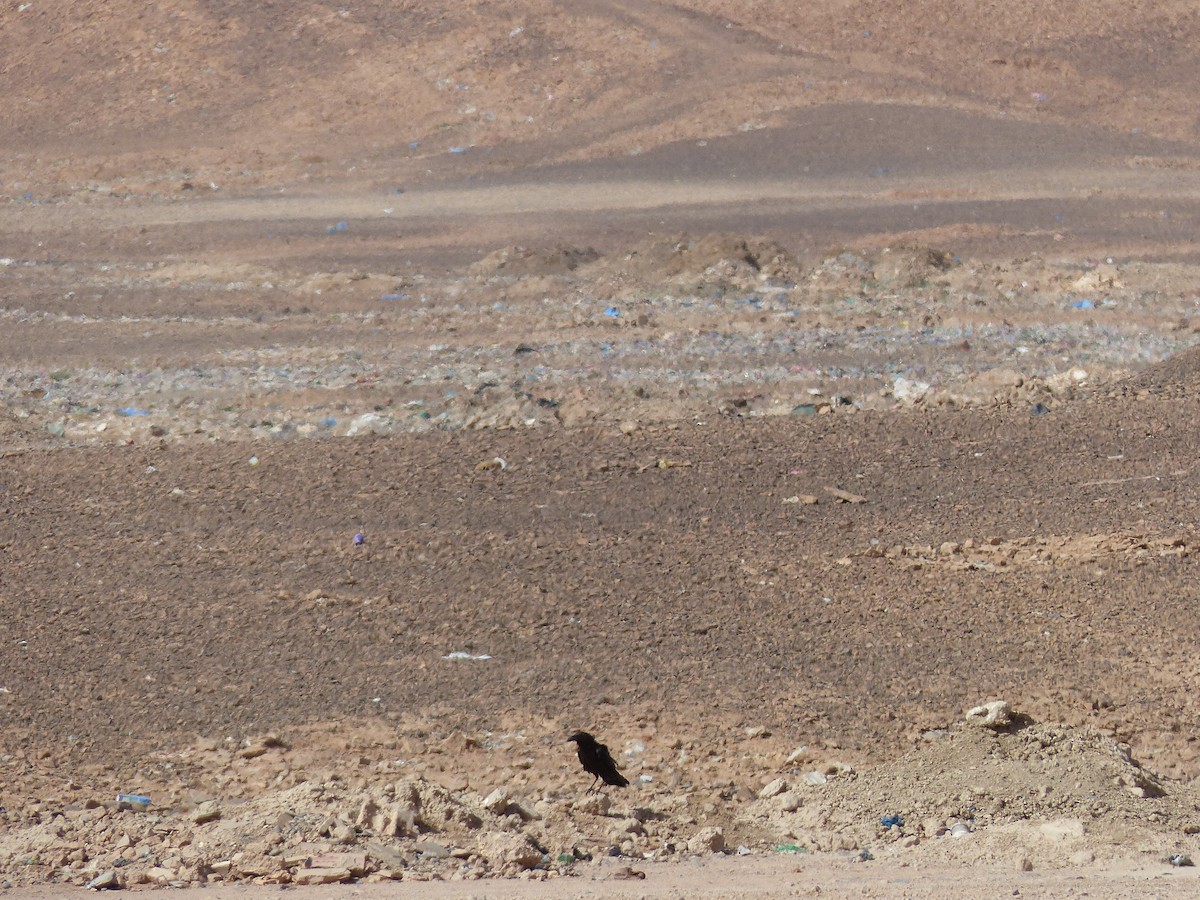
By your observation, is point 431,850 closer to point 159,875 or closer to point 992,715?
point 159,875

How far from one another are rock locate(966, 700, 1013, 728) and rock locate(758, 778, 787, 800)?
831mm

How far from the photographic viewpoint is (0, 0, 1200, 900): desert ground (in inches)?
206

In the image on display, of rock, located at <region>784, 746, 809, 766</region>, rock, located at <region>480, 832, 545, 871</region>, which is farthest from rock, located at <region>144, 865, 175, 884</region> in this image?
rock, located at <region>784, 746, 809, 766</region>

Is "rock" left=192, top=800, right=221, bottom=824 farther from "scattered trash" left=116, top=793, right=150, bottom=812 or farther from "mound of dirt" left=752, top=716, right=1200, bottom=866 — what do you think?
"mound of dirt" left=752, top=716, right=1200, bottom=866

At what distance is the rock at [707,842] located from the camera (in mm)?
5102

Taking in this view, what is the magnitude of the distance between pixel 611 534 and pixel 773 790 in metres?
2.77

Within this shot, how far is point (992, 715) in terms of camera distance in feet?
19.4

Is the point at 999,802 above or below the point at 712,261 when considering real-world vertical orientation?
above

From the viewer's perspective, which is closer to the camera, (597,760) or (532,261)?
(597,760)

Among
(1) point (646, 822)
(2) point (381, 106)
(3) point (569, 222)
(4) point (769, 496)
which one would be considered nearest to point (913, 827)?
(1) point (646, 822)

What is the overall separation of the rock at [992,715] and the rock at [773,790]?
2.73 feet

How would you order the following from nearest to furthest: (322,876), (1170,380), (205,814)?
(322,876), (205,814), (1170,380)

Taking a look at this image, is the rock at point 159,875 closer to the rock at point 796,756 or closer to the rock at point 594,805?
the rock at point 594,805

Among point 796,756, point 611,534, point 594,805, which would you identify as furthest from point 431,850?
point 611,534
